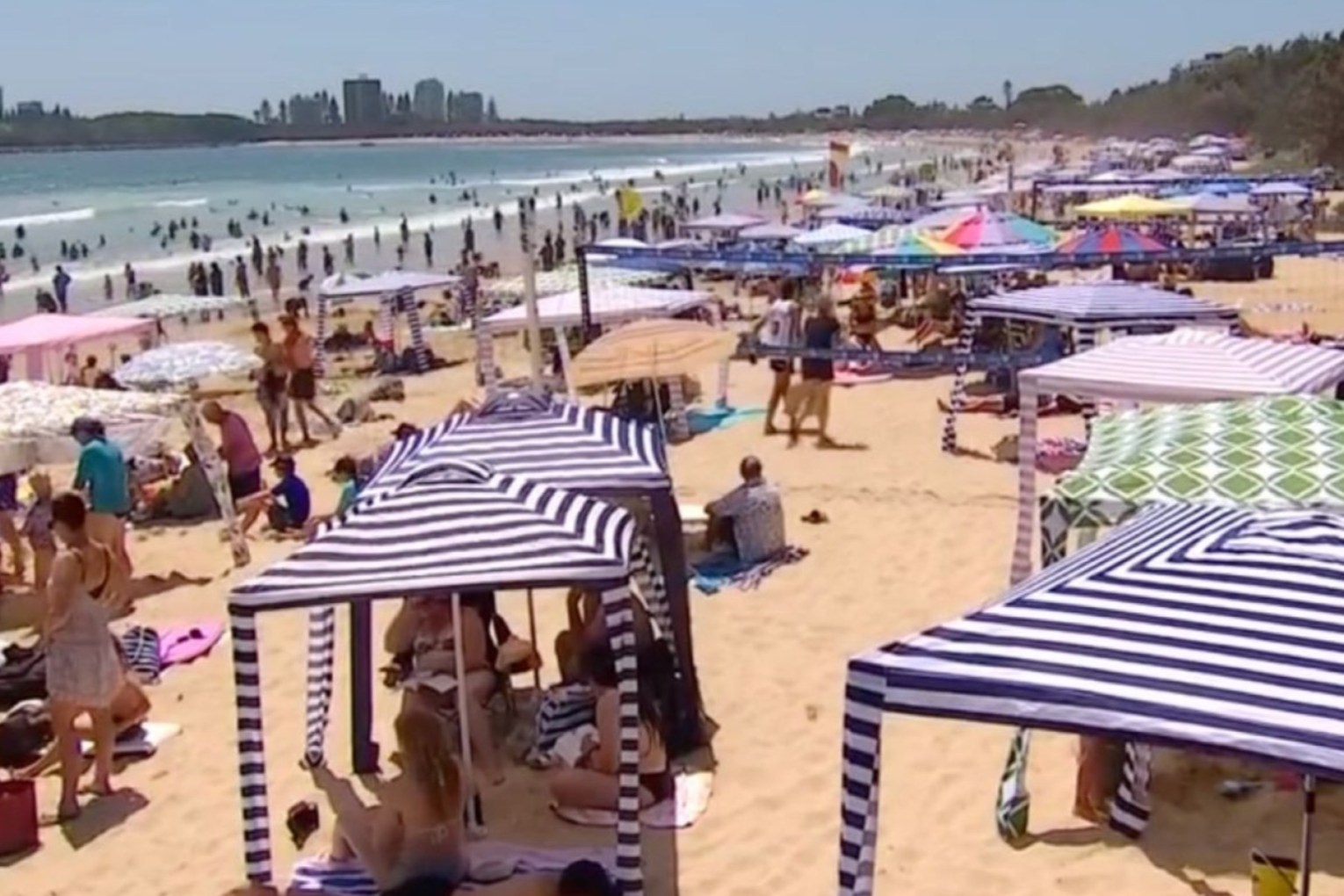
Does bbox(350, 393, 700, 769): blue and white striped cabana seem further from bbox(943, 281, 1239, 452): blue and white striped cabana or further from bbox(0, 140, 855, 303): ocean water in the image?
bbox(0, 140, 855, 303): ocean water

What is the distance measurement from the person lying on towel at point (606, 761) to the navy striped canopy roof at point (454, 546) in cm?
74

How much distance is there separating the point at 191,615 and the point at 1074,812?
18.9ft

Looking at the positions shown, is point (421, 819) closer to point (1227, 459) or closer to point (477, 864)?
point (477, 864)

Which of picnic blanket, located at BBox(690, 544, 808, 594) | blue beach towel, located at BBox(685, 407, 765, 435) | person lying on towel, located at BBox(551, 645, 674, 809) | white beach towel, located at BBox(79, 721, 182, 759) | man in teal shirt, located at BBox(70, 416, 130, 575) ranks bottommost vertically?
white beach towel, located at BBox(79, 721, 182, 759)

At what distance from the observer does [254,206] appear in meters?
77.5

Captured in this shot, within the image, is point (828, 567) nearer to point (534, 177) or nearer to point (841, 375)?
point (841, 375)

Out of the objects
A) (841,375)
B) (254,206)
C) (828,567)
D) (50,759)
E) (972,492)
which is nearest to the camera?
(50,759)

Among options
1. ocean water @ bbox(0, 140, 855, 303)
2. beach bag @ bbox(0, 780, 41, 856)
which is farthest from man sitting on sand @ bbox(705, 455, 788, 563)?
ocean water @ bbox(0, 140, 855, 303)

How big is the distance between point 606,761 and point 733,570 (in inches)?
138

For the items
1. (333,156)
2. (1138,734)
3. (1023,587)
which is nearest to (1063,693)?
(1138,734)

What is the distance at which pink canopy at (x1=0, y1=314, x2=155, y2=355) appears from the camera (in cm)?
1538

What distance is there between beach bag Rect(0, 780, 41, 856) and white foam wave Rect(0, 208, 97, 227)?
61532mm

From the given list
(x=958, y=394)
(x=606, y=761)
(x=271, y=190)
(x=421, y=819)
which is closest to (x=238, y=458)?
(x=958, y=394)

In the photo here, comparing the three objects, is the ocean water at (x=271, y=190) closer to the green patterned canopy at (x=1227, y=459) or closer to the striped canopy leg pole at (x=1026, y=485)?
the striped canopy leg pole at (x=1026, y=485)
